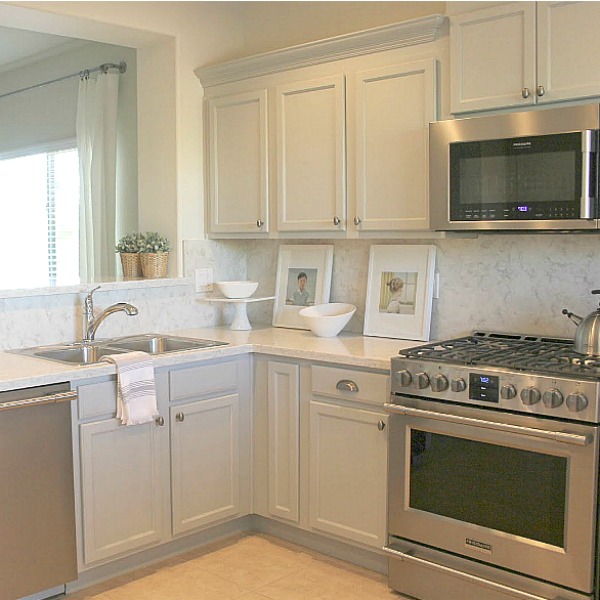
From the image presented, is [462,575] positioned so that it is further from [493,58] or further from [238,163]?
[238,163]

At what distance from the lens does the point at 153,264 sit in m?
4.11

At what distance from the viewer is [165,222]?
4.25 meters

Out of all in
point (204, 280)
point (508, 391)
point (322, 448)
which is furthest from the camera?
point (204, 280)

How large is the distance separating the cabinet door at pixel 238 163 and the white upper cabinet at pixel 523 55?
1.13 meters

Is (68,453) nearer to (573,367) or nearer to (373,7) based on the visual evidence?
(573,367)

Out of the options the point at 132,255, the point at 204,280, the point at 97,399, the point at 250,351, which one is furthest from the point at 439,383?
the point at 132,255

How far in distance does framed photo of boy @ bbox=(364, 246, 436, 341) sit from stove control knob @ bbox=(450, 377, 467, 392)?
2.50 ft

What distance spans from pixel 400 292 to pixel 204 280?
1102mm

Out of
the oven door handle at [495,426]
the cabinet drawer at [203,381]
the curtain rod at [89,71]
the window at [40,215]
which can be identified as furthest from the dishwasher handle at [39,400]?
the window at [40,215]

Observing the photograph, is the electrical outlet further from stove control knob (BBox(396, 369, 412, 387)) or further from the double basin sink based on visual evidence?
stove control knob (BBox(396, 369, 412, 387))

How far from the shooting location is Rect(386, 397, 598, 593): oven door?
2621 millimetres

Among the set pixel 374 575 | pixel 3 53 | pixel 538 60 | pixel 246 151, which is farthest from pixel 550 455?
pixel 3 53

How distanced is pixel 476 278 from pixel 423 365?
75 centimetres

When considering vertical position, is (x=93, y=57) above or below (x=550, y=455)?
above
